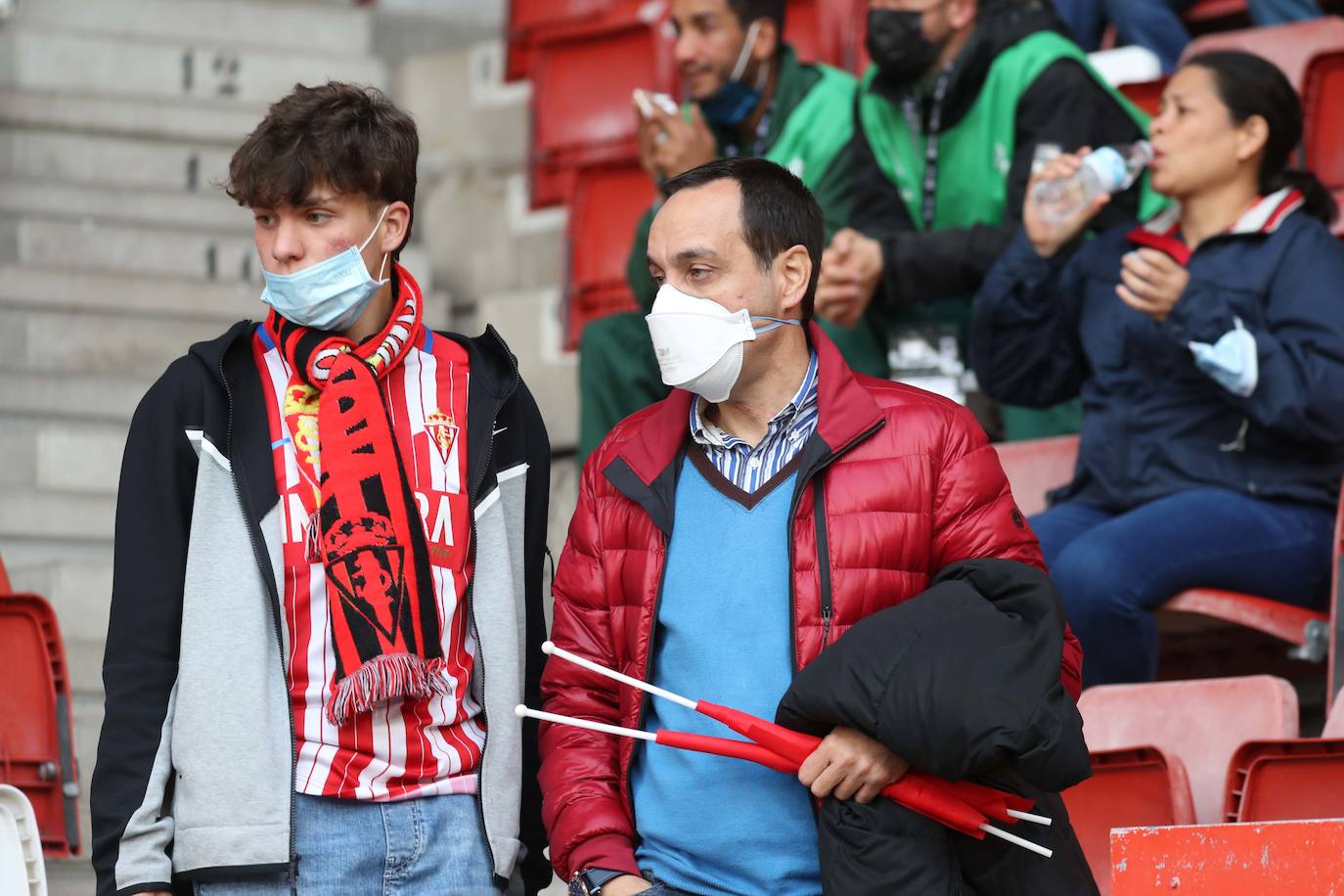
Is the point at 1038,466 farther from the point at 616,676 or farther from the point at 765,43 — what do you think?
the point at 616,676

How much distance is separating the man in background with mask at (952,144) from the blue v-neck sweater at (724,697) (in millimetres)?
2305

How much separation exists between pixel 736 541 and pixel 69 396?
376 cm

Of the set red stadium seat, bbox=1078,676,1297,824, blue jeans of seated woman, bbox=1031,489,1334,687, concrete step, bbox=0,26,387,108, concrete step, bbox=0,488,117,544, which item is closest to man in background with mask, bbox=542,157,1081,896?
red stadium seat, bbox=1078,676,1297,824

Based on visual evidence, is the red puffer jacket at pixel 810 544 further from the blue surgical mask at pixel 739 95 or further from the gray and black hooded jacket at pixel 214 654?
the blue surgical mask at pixel 739 95

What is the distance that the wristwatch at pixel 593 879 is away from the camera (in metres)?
2.43

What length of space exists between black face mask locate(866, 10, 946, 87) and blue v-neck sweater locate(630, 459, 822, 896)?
286 centimetres

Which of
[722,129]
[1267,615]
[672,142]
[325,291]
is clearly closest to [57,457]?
[672,142]

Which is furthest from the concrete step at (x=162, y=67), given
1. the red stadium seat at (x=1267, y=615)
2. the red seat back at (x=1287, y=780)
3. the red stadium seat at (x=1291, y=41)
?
the red seat back at (x=1287, y=780)

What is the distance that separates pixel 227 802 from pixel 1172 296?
8.14ft

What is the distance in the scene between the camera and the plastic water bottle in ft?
14.4

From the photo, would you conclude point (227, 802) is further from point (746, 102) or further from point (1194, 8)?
point (1194, 8)

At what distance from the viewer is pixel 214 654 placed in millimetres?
2387

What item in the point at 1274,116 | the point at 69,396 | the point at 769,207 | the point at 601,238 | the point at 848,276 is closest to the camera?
the point at 769,207

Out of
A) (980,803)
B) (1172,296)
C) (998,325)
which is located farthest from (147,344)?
(980,803)
